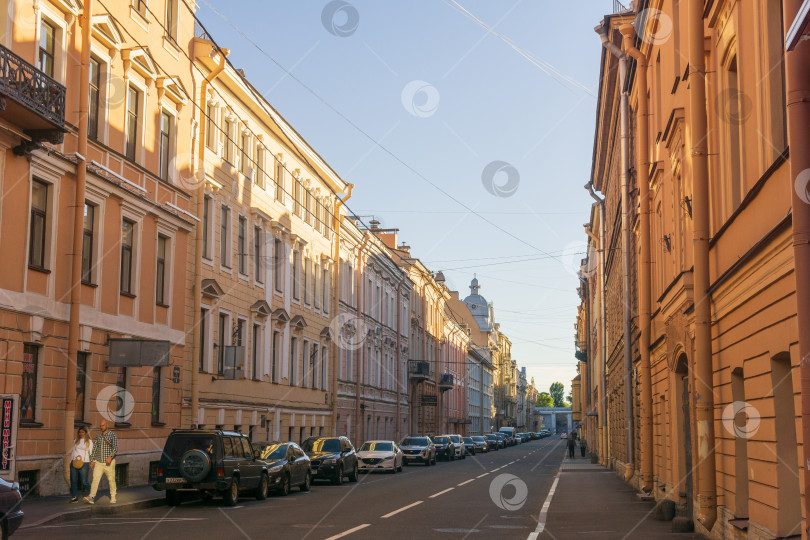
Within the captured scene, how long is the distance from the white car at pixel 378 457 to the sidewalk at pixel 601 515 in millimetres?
11823

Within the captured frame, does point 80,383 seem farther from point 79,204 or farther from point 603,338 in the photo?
point 603,338

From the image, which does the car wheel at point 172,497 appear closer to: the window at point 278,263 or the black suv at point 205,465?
the black suv at point 205,465

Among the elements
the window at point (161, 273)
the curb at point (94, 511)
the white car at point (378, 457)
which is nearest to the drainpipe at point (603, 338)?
the white car at point (378, 457)

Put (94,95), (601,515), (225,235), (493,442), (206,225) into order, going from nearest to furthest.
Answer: (601,515), (94,95), (206,225), (225,235), (493,442)

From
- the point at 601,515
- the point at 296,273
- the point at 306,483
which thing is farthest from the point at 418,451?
the point at 601,515

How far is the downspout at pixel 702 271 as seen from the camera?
44.1ft

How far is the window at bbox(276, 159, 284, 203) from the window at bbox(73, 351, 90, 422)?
50.8 ft

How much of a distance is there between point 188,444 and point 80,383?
3.74 meters

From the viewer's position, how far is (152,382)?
25812 millimetres

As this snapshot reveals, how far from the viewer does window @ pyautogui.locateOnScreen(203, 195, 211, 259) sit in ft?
98.3

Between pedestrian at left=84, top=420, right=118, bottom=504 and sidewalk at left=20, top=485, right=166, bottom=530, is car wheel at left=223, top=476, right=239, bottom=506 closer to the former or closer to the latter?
sidewalk at left=20, top=485, right=166, bottom=530

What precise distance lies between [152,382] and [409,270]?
41633mm

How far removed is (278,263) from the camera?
121ft

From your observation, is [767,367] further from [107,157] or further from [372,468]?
[372,468]
